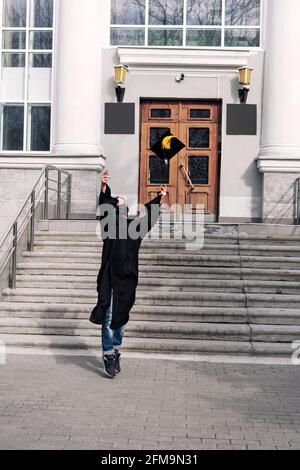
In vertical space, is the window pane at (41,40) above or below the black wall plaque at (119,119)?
above

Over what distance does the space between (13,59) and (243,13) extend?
5.55 m

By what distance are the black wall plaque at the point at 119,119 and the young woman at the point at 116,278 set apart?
745cm

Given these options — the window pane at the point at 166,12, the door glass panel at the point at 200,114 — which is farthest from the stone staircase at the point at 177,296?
the window pane at the point at 166,12

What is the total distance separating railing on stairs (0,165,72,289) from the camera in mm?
9898

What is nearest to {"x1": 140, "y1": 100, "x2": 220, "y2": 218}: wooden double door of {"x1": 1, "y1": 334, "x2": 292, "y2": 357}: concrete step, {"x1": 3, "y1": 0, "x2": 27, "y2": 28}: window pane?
{"x1": 3, "y1": 0, "x2": 27, "y2": 28}: window pane

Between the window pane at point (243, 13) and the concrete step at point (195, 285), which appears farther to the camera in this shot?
the window pane at point (243, 13)

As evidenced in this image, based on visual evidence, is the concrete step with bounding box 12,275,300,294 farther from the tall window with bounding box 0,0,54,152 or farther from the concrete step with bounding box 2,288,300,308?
the tall window with bounding box 0,0,54,152

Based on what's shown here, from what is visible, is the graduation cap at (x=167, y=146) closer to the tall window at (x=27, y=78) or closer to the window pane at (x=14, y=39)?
the tall window at (x=27, y=78)

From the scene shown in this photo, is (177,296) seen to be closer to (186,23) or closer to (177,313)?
(177,313)

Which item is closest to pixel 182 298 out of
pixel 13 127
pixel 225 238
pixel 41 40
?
pixel 225 238

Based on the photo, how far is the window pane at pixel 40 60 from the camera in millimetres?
15023

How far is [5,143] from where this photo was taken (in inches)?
591

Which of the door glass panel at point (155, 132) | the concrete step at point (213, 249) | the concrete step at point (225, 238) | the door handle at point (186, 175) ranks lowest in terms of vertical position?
the concrete step at point (213, 249)
